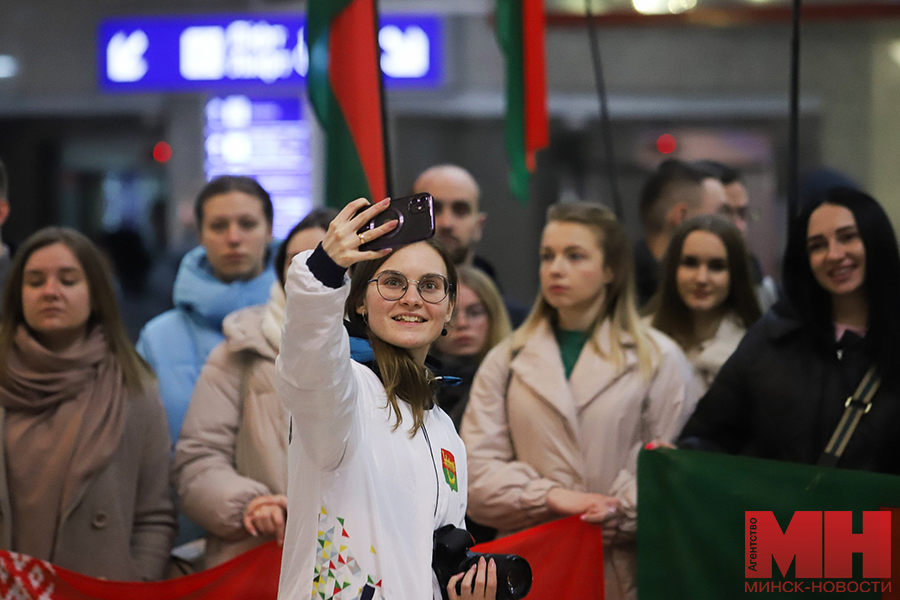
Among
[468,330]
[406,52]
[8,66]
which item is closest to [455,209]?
[468,330]

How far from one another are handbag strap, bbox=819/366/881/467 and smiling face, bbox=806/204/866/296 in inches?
11.1

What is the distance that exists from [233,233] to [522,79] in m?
1.61

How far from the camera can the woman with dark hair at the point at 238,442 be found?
107 inches

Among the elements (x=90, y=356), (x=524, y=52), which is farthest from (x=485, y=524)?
(x=524, y=52)

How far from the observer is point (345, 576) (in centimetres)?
182

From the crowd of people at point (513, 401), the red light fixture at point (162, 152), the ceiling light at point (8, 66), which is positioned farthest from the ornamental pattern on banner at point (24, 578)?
the ceiling light at point (8, 66)

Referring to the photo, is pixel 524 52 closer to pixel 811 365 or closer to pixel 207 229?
pixel 207 229

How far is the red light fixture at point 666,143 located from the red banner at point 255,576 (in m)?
5.20

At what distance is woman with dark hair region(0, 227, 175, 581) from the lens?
281 cm

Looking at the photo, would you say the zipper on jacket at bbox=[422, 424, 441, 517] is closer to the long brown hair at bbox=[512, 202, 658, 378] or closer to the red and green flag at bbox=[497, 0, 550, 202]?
the long brown hair at bbox=[512, 202, 658, 378]

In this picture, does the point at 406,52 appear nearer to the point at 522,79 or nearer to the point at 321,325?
the point at 522,79

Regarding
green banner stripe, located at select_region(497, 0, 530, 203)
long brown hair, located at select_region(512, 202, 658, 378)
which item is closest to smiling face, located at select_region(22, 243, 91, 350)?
long brown hair, located at select_region(512, 202, 658, 378)

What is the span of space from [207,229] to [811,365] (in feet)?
6.47

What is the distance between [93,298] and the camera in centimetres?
305
